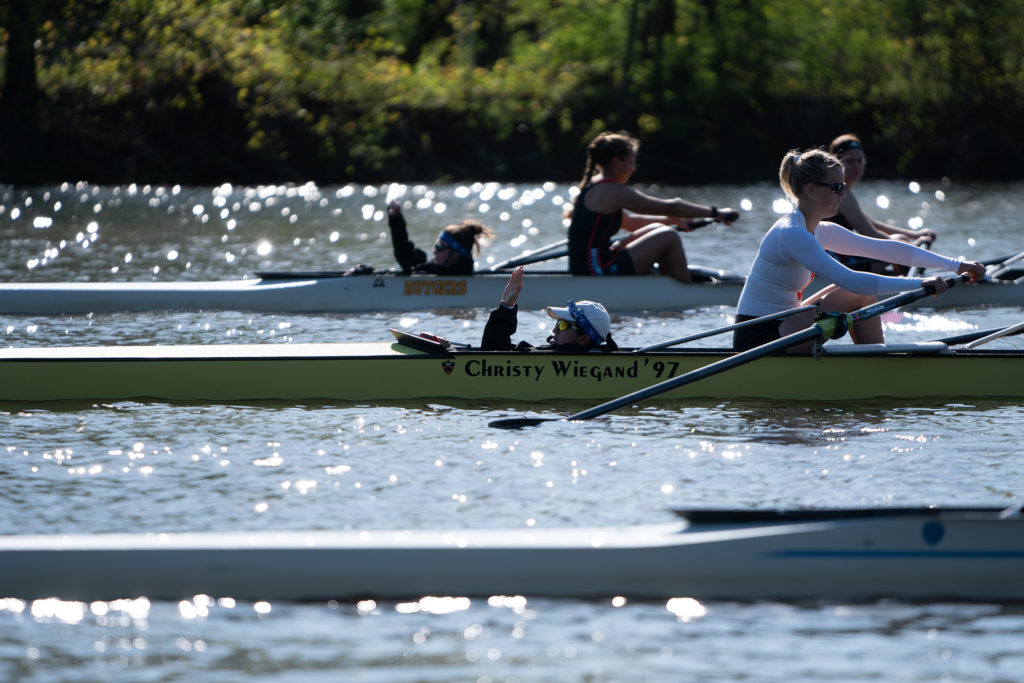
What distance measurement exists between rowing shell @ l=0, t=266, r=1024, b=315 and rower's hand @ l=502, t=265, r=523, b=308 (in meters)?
4.28

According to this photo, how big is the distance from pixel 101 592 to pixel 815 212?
4.26 meters

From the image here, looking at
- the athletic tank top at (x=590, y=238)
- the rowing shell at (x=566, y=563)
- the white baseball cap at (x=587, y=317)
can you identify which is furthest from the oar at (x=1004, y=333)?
the athletic tank top at (x=590, y=238)

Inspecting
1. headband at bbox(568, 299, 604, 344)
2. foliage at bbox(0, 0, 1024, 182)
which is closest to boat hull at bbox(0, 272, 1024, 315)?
headband at bbox(568, 299, 604, 344)

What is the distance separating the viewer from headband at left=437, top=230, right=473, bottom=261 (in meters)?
11.9

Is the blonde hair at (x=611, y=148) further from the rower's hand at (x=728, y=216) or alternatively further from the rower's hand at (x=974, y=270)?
the rower's hand at (x=974, y=270)

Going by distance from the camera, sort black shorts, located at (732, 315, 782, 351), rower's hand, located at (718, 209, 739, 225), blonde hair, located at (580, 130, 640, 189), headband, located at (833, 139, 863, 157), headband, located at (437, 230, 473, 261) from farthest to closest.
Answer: headband, located at (437, 230, 473, 261), rower's hand, located at (718, 209, 739, 225), blonde hair, located at (580, 130, 640, 189), headband, located at (833, 139, 863, 157), black shorts, located at (732, 315, 782, 351)

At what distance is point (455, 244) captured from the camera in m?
11.9

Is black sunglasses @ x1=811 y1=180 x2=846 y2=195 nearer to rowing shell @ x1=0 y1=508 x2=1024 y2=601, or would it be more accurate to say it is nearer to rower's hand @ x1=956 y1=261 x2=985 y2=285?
rower's hand @ x1=956 y1=261 x2=985 y2=285

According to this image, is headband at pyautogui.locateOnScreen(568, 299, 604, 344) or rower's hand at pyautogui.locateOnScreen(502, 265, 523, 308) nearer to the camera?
rower's hand at pyautogui.locateOnScreen(502, 265, 523, 308)

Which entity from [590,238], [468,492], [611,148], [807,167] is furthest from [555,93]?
[468,492]

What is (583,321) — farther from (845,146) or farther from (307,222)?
(307,222)

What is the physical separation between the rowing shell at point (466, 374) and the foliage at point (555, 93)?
78.2 ft

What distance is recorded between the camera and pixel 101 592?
15.5 feet

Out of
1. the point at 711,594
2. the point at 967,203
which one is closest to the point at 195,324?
the point at 711,594
